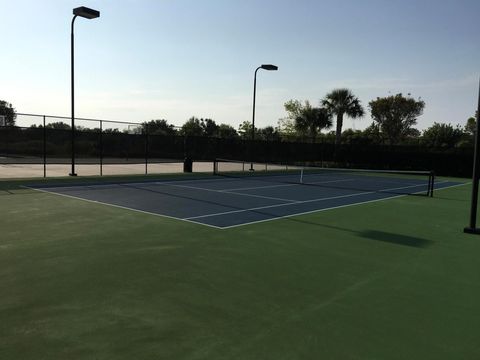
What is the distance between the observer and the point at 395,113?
6362cm

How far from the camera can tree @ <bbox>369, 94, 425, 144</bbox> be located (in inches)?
2485

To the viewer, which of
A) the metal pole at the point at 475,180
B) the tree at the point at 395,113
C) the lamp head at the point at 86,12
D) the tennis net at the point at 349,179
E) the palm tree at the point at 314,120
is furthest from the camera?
the tree at the point at 395,113

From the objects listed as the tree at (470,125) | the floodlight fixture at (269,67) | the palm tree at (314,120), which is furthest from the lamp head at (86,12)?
the tree at (470,125)

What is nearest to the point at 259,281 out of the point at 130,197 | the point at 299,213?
the point at 299,213

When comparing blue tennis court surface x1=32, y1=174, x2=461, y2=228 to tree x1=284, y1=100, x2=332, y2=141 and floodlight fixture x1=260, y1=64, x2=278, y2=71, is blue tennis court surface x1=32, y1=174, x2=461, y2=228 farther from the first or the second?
tree x1=284, y1=100, x2=332, y2=141

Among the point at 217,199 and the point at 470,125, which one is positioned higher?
the point at 470,125

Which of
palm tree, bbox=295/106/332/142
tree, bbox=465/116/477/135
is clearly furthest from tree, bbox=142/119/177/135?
tree, bbox=465/116/477/135

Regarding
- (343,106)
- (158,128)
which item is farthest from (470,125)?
(158,128)

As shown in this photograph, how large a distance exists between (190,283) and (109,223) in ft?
13.6

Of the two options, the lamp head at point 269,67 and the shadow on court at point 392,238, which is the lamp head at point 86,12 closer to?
the lamp head at point 269,67

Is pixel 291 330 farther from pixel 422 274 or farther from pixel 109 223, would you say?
pixel 109 223

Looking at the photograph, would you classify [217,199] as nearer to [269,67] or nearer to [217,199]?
[217,199]

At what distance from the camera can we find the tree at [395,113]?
63.1 metres

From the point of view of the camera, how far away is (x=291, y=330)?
392cm
